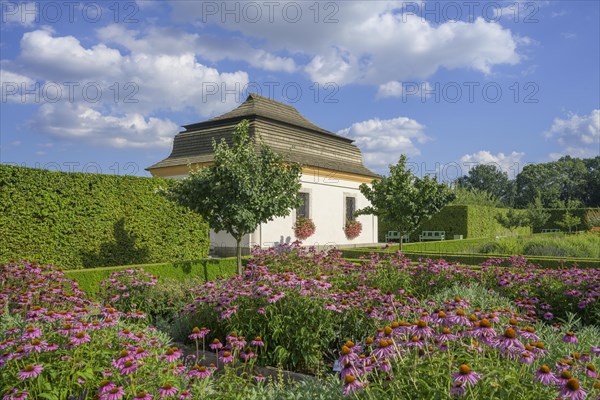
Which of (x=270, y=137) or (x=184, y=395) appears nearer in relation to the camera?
(x=184, y=395)

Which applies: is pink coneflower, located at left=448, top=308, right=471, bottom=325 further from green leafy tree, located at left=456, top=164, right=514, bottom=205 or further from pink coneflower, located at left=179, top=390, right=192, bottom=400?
green leafy tree, located at left=456, top=164, right=514, bottom=205

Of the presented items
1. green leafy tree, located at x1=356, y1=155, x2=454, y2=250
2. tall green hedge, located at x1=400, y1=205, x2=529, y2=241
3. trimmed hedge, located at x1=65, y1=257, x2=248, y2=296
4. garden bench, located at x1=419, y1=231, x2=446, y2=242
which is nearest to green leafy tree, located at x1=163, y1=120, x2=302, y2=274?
trimmed hedge, located at x1=65, y1=257, x2=248, y2=296

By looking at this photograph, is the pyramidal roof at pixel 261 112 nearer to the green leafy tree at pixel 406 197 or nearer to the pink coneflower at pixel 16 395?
the green leafy tree at pixel 406 197

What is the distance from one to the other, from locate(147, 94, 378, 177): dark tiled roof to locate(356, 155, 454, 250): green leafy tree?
159 inches

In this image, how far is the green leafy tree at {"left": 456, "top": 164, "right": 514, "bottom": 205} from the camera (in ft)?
264

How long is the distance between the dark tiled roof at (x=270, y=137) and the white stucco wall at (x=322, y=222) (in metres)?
0.82

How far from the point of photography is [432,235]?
32.0 metres

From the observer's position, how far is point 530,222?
32.2 metres

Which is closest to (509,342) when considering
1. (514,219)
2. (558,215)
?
(514,219)

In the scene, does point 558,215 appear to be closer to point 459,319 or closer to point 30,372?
point 459,319

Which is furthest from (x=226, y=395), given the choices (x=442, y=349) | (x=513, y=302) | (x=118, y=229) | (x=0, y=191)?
(x=118, y=229)

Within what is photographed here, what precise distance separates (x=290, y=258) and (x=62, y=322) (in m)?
5.96

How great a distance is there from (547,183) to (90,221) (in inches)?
2803

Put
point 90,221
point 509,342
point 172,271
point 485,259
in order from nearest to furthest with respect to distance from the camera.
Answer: point 509,342 → point 172,271 → point 90,221 → point 485,259
